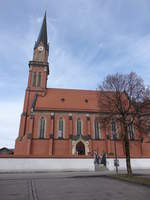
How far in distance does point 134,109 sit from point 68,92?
2574cm

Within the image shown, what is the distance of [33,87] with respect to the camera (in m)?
39.8

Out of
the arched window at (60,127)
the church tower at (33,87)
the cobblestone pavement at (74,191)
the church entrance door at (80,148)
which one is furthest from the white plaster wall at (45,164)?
the cobblestone pavement at (74,191)

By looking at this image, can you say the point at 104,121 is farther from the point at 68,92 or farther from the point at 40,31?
the point at 40,31

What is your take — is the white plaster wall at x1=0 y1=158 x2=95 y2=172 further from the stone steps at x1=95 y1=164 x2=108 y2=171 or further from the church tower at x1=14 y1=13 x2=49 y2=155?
the church tower at x1=14 y1=13 x2=49 y2=155

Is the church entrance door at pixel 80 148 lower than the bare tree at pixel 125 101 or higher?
lower

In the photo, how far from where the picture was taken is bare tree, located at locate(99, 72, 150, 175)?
17.5 metres

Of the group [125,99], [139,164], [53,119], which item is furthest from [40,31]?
[139,164]

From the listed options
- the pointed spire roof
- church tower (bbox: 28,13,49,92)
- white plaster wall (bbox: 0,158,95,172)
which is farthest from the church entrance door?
the pointed spire roof

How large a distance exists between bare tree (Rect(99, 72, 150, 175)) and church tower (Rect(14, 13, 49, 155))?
721 inches

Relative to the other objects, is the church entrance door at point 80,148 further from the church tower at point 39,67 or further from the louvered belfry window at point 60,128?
the church tower at point 39,67

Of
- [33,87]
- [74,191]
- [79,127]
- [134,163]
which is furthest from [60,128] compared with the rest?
[74,191]

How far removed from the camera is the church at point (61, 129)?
31219 mm

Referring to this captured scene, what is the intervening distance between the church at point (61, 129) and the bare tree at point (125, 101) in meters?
10.3

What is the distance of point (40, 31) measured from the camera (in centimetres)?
4766
